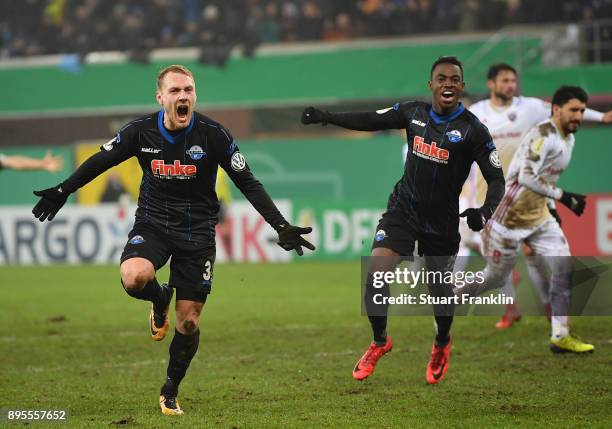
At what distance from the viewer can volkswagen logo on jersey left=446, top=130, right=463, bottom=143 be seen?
8117 mm

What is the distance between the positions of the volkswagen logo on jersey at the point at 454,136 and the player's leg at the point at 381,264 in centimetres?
80

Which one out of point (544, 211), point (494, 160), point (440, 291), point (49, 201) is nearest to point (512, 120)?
point (544, 211)

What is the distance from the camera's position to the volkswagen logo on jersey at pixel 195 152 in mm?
7379

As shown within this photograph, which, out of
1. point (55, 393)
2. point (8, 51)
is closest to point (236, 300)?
point (55, 393)

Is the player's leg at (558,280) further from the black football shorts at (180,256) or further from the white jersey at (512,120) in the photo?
the black football shorts at (180,256)

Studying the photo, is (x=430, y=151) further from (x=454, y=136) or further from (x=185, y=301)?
(x=185, y=301)

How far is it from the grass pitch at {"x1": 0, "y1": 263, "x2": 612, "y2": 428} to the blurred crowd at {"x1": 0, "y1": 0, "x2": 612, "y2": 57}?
1178 centimetres

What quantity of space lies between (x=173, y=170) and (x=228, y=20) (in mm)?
20824

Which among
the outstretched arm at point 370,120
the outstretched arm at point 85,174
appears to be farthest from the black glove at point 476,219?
the outstretched arm at point 85,174

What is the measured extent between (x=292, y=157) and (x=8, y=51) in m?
9.69

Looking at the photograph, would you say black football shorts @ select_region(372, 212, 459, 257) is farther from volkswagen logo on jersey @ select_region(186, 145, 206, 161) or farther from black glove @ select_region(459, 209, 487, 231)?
volkswagen logo on jersey @ select_region(186, 145, 206, 161)

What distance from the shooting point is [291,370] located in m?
9.30

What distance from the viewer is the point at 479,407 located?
24.2 feet

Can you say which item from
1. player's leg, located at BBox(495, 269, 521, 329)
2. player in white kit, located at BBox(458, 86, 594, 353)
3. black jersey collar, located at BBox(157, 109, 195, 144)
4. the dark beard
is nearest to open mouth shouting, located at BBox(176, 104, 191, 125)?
black jersey collar, located at BBox(157, 109, 195, 144)
